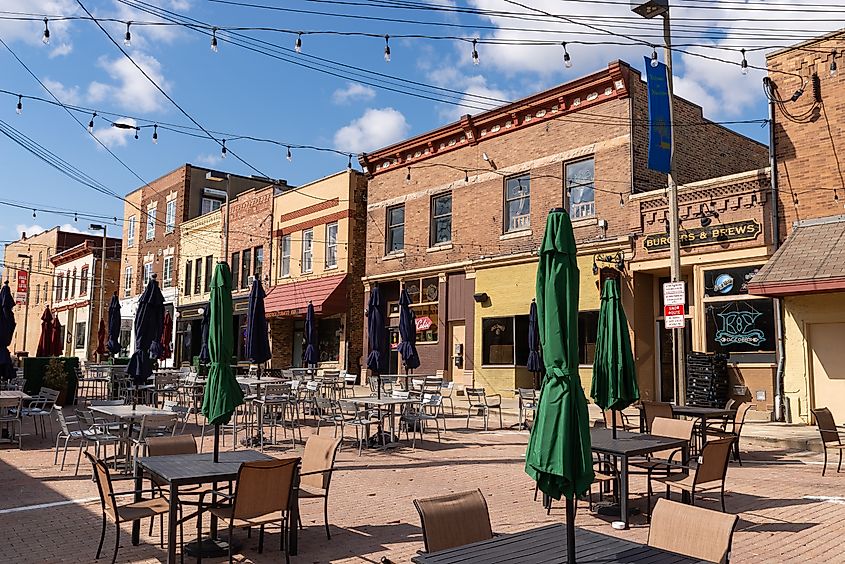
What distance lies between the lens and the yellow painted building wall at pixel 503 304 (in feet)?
69.2

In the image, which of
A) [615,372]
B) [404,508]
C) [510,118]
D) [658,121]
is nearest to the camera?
[615,372]

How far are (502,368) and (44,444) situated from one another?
41.9 ft

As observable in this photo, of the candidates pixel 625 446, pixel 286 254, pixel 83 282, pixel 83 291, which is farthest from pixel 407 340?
pixel 83 282

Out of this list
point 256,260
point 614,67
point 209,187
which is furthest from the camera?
point 209,187

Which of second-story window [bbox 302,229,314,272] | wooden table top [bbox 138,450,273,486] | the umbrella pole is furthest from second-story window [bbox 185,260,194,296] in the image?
the umbrella pole

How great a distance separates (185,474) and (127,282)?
42.1 m

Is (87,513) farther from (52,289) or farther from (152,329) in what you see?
(52,289)

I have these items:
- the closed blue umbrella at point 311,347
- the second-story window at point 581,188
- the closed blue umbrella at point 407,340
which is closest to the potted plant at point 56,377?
the closed blue umbrella at point 311,347

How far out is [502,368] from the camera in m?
21.8

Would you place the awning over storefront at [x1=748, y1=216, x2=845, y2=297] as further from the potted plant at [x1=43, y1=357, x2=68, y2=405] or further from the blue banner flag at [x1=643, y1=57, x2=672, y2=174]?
the potted plant at [x1=43, y1=357, x2=68, y2=405]

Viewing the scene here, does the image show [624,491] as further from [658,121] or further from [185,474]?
[658,121]

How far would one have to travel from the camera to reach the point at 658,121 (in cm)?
1541

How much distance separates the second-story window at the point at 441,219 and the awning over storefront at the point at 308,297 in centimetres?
487

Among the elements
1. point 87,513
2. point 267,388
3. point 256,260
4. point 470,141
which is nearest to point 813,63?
point 470,141
